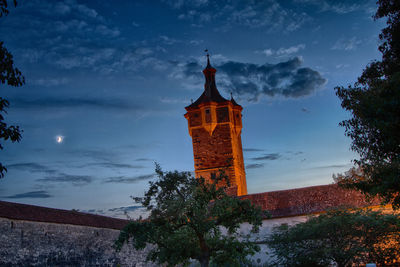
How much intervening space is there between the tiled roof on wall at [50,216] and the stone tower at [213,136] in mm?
15824

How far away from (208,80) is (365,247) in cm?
2698

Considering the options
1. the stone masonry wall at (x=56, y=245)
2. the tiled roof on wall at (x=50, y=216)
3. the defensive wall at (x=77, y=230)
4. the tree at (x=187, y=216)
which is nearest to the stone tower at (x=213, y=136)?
the defensive wall at (x=77, y=230)

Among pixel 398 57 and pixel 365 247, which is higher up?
pixel 398 57

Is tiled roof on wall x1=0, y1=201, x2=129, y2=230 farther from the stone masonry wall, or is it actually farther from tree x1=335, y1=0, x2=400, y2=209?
tree x1=335, y1=0, x2=400, y2=209

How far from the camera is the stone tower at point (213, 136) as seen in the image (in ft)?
116

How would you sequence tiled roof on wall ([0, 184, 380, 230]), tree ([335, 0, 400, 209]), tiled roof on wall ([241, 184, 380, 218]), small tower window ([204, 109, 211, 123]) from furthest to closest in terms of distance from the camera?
small tower window ([204, 109, 211, 123])
tiled roof on wall ([241, 184, 380, 218])
tiled roof on wall ([0, 184, 380, 230])
tree ([335, 0, 400, 209])

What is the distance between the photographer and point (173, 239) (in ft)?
Result: 46.3

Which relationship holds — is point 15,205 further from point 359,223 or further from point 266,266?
point 359,223

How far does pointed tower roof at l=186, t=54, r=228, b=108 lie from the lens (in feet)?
122

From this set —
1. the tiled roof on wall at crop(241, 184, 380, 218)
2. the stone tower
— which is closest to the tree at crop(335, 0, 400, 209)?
the tiled roof on wall at crop(241, 184, 380, 218)

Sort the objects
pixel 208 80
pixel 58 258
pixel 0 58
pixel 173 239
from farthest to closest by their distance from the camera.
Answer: pixel 208 80, pixel 58 258, pixel 173 239, pixel 0 58

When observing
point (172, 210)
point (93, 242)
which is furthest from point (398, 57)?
point (93, 242)

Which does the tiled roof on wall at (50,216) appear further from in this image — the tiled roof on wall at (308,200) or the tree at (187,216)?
the tiled roof on wall at (308,200)

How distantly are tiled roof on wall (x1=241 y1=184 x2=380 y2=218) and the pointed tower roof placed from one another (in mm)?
13408
